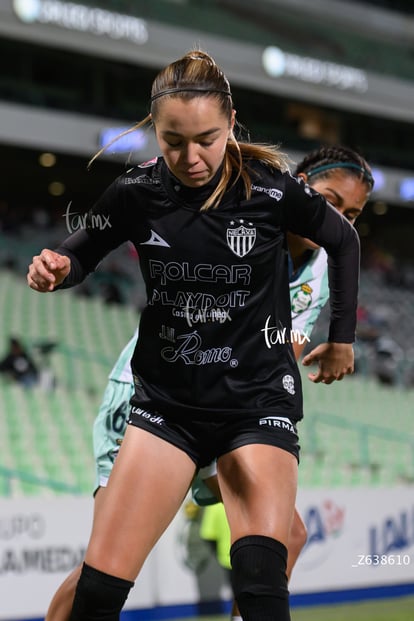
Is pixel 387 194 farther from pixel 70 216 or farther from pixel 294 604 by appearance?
pixel 70 216

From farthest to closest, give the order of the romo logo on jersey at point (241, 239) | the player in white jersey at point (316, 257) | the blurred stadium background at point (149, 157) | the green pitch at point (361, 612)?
→ the blurred stadium background at point (149, 157) → the green pitch at point (361, 612) → the player in white jersey at point (316, 257) → the romo logo on jersey at point (241, 239)

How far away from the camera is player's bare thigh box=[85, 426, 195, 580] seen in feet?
9.25

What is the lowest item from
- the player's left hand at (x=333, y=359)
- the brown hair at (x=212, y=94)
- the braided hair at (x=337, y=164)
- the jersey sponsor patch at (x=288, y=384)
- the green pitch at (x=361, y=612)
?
the green pitch at (x=361, y=612)

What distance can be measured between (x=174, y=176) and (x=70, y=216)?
0.48 metres

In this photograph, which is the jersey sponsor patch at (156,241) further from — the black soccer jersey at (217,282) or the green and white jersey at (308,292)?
the green and white jersey at (308,292)

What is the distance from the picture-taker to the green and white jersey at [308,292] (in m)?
3.95

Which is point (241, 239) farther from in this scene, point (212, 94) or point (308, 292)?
point (308, 292)

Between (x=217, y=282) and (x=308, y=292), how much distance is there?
3.59 ft

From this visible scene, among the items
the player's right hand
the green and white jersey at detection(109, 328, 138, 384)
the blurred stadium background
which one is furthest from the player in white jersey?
the blurred stadium background

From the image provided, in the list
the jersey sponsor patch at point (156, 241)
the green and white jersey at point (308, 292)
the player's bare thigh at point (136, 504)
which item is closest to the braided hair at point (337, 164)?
the green and white jersey at point (308, 292)

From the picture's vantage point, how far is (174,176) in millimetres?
3008

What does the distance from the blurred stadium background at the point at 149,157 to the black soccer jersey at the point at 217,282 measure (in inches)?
161

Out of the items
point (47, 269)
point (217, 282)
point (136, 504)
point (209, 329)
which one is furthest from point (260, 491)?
point (47, 269)

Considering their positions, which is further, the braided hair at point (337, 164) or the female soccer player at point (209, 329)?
the braided hair at point (337, 164)
